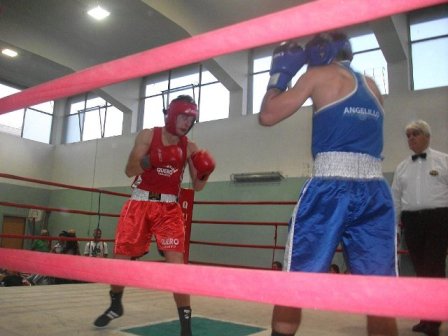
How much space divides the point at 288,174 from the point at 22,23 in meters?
6.24

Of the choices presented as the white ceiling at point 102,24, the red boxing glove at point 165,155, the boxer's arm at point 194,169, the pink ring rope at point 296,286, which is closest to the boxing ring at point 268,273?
the pink ring rope at point 296,286

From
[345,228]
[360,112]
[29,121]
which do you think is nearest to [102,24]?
[29,121]

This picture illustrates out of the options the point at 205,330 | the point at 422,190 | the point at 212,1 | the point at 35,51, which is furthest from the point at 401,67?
the point at 35,51

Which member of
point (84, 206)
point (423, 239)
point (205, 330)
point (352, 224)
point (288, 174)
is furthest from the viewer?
point (84, 206)

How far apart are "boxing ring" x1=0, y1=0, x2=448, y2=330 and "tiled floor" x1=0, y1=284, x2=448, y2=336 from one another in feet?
4.06

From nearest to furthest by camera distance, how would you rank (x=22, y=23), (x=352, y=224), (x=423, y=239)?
(x=352, y=224) < (x=423, y=239) < (x=22, y=23)

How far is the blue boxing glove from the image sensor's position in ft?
4.12

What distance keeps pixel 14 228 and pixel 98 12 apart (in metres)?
6.33

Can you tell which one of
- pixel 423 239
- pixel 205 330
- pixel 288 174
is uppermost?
pixel 288 174

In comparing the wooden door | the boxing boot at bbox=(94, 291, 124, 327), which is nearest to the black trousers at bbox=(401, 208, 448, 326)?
the boxing boot at bbox=(94, 291, 124, 327)

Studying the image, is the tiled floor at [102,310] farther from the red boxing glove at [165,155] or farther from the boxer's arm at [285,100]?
the boxer's arm at [285,100]

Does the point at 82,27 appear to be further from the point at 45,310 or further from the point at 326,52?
the point at 326,52

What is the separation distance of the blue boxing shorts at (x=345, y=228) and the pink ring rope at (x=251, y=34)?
0.55 m

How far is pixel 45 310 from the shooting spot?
97.7 inches
